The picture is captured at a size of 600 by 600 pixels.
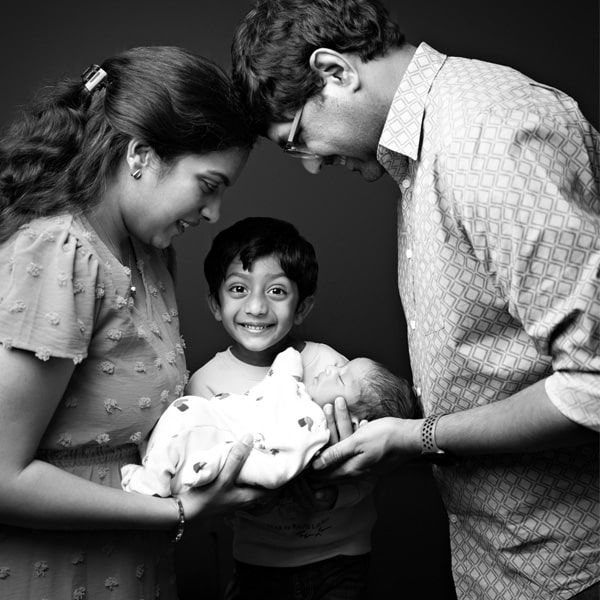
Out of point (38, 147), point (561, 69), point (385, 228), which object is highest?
point (38, 147)

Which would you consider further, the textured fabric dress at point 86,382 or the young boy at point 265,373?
the young boy at point 265,373

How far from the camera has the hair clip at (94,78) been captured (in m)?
1.89

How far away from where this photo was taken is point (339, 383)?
2.30 metres

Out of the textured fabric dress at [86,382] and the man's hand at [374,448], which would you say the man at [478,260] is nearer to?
the man's hand at [374,448]

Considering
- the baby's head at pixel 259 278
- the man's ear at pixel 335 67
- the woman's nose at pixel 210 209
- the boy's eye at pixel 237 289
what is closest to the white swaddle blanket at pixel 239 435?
the baby's head at pixel 259 278

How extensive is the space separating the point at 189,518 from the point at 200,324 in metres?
1.42

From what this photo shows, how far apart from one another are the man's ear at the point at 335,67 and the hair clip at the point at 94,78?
472 mm

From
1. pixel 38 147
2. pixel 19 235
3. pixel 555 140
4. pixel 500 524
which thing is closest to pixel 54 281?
pixel 19 235

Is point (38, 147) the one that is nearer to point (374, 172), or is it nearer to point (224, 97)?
point (224, 97)

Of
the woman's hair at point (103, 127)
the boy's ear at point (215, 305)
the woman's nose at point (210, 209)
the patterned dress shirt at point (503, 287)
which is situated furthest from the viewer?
the boy's ear at point (215, 305)

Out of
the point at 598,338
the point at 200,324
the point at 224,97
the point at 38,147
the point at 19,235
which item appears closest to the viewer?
the point at 598,338

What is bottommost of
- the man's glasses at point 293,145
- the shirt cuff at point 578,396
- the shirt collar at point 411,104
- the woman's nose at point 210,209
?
the shirt cuff at point 578,396

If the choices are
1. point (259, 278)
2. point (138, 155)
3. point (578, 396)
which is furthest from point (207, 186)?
point (578, 396)

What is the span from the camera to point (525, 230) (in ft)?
5.08
